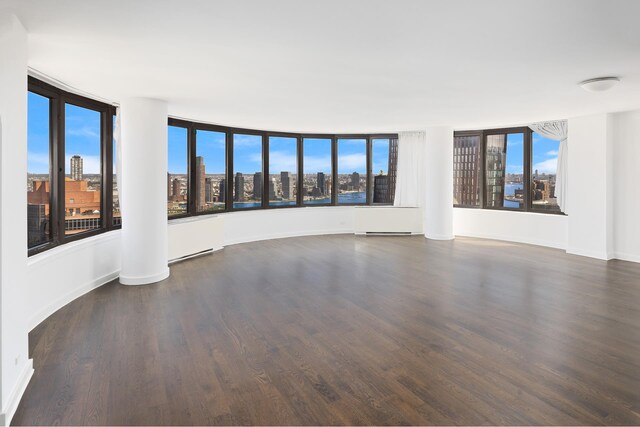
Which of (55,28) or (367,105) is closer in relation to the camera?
(55,28)

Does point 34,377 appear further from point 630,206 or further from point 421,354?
point 630,206

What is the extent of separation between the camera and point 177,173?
23.0 ft

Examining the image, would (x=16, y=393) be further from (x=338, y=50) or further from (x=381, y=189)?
(x=381, y=189)

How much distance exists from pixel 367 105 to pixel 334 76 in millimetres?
1772

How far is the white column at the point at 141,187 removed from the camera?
4.99 metres

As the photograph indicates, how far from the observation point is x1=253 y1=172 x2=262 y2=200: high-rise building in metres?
8.63

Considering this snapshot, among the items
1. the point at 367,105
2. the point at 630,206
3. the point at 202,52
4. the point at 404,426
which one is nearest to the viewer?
the point at 404,426

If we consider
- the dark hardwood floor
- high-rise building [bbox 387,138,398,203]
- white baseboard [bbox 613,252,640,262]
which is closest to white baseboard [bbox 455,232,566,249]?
white baseboard [bbox 613,252,640,262]

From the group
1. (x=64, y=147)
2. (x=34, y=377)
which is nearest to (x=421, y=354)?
(x=34, y=377)

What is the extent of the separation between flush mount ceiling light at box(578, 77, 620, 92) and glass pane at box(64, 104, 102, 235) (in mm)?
6229

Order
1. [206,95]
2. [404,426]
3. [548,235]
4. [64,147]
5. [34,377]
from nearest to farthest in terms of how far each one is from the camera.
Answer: [404,426]
[34,377]
[64,147]
[206,95]
[548,235]

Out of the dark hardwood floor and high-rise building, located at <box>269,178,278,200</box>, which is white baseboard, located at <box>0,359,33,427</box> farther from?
high-rise building, located at <box>269,178,278,200</box>

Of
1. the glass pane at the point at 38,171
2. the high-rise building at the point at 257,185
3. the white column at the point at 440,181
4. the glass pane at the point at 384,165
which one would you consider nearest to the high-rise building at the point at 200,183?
the high-rise building at the point at 257,185

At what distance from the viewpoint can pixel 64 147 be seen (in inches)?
177
